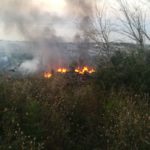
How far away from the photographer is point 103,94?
10227mm

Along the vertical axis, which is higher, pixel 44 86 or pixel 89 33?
pixel 89 33

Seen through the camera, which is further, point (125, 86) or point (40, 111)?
point (125, 86)

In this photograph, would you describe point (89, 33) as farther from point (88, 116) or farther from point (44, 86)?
point (88, 116)

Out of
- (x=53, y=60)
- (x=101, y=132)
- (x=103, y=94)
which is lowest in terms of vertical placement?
(x=101, y=132)

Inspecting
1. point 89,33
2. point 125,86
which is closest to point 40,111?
point 125,86

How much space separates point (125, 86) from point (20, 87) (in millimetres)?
3740

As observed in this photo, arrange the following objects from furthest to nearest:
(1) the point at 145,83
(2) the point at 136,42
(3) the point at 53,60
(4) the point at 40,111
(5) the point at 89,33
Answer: (3) the point at 53,60
(5) the point at 89,33
(2) the point at 136,42
(1) the point at 145,83
(4) the point at 40,111

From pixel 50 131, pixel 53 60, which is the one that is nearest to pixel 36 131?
pixel 50 131

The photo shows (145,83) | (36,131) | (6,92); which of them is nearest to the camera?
(36,131)

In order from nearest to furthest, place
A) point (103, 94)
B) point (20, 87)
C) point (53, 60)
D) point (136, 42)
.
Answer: point (20, 87) → point (103, 94) → point (136, 42) → point (53, 60)

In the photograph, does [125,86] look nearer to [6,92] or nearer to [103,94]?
[103,94]

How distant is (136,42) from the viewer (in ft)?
81.2

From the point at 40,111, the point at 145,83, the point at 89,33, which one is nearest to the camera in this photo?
the point at 40,111

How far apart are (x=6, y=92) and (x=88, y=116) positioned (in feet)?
6.33
